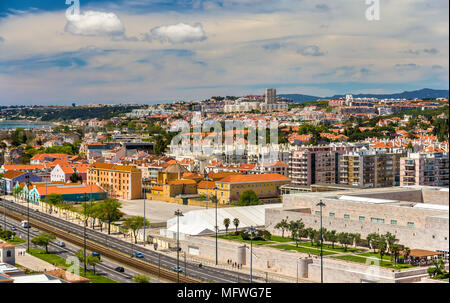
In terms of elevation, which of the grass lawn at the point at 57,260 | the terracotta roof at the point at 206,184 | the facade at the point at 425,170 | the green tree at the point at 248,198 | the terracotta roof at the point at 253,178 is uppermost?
the facade at the point at 425,170

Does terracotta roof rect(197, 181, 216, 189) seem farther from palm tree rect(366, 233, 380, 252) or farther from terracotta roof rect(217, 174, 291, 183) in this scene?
palm tree rect(366, 233, 380, 252)

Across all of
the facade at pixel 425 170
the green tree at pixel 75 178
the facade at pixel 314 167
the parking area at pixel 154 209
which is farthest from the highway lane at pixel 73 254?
the facade at pixel 425 170

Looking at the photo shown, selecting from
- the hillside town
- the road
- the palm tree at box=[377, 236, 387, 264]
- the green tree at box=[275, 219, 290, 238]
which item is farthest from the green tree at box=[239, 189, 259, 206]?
the palm tree at box=[377, 236, 387, 264]

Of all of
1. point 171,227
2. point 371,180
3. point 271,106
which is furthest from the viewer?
point 271,106

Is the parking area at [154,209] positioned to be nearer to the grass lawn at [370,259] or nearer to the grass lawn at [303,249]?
the grass lawn at [303,249]

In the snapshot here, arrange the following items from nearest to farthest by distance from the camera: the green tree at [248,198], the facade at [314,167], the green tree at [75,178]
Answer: the green tree at [248,198] < the facade at [314,167] < the green tree at [75,178]

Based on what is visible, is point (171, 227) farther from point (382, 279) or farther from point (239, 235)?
point (382, 279)

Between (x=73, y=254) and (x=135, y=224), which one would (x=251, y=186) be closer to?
(x=135, y=224)
